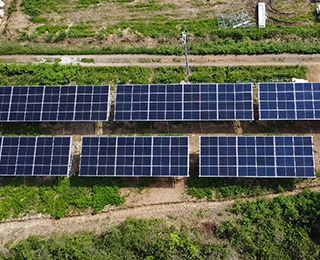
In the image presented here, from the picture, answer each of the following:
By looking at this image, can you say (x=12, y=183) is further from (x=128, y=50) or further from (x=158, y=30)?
(x=158, y=30)

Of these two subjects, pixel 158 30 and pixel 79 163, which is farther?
pixel 158 30

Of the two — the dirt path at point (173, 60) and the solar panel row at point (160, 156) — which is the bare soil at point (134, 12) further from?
the solar panel row at point (160, 156)

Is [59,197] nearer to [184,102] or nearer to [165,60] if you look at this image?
[184,102]

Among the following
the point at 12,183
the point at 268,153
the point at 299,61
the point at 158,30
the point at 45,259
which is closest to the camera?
the point at 45,259

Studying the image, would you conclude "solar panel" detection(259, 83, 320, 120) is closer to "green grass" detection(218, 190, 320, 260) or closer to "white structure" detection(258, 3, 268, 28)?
"green grass" detection(218, 190, 320, 260)

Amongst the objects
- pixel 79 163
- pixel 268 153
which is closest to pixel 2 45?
pixel 79 163

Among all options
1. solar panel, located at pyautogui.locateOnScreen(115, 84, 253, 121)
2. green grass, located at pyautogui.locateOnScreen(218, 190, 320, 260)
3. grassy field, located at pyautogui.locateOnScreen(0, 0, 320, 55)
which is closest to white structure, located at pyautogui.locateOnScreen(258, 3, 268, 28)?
grassy field, located at pyautogui.locateOnScreen(0, 0, 320, 55)

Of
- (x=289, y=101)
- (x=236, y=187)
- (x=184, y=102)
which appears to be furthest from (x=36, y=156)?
(x=289, y=101)
